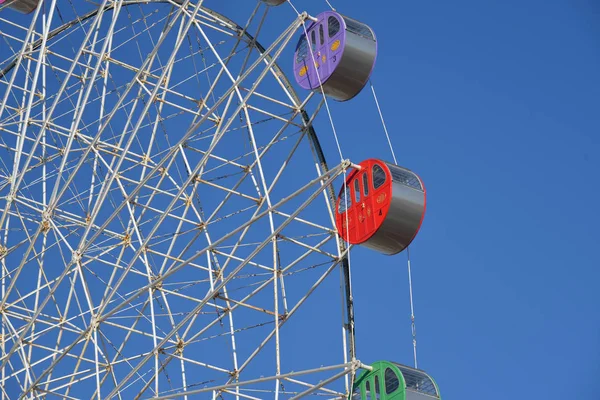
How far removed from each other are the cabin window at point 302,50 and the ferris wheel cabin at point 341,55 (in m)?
0.49

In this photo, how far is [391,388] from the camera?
17.4 m

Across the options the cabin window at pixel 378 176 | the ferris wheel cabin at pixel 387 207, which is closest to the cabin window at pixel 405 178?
the ferris wheel cabin at pixel 387 207

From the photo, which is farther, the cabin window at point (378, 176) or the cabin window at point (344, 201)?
the cabin window at point (344, 201)

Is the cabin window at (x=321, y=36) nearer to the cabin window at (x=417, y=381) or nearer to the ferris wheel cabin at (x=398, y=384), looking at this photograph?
the ferris wheel cabin at (x=398, y=384)

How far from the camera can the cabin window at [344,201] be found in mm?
19938

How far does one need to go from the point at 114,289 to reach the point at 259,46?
239 inches

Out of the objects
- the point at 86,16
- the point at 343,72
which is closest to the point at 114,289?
the point at 343,72

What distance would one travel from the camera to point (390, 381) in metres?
17.5

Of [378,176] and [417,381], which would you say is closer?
[417,381]

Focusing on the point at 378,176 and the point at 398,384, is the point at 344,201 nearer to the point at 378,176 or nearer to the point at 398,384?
the point at 378,176

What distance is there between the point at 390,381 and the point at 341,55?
5959 mm

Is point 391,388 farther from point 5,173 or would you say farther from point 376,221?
point 5,173

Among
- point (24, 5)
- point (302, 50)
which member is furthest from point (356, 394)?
point (24, 5)

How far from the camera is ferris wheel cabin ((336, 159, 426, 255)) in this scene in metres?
18.6
